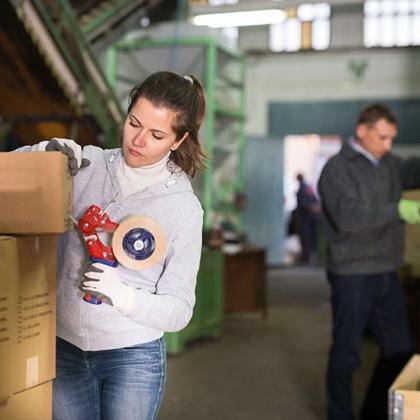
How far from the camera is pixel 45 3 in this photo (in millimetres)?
5938

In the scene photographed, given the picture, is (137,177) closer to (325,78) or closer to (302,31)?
(325,78)

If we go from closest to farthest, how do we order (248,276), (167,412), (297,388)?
1. (167,412)
2. (297,388)
3. (248,276)

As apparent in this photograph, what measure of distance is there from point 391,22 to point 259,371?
8.21m

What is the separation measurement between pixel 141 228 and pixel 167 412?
260cm

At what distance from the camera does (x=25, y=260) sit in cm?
162

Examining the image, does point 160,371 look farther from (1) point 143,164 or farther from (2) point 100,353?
(1) point 143,164

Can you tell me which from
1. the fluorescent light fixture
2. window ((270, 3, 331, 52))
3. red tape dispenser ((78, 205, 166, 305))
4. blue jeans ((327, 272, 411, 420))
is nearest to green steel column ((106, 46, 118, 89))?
the fluorescent light fixture

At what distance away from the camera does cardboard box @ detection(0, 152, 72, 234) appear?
1.61m

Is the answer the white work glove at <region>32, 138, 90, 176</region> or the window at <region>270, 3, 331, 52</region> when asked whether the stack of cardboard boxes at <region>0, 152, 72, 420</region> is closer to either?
the white work glove at <region>32, 138, 90, 176</region>

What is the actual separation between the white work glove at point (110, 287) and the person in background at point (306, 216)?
33.3 feet

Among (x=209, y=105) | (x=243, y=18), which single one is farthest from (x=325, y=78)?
(x=209, y=105)

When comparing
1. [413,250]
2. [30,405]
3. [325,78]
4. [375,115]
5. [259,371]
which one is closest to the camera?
[30,405]

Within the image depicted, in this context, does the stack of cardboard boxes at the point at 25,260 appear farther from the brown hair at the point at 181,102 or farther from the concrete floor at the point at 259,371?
the concrete floor at the point at 259,371

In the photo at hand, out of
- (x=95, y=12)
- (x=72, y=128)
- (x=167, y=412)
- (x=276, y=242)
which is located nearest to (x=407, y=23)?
(x=276, y=242)
